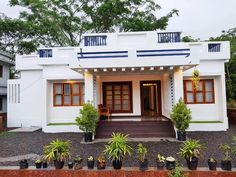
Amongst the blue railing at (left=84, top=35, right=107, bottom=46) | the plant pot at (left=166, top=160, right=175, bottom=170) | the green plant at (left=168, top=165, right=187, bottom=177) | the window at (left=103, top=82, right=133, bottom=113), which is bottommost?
the green plant at (left=168, top=165, right=187, bottom=177)

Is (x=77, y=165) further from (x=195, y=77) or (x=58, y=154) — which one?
(x=195, y=77)

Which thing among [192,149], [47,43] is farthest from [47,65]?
[47,43]

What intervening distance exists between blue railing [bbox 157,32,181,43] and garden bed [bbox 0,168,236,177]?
7.65 metres

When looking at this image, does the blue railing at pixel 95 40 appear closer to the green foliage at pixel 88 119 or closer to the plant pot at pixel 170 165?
the green foliage at pixel 88 119

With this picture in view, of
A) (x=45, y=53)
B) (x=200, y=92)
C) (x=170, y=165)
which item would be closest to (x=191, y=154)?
(x=170, y=165)

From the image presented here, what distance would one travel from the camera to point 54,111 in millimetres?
11562

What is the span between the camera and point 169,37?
11.0 metres

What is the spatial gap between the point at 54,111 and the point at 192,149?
28.0 ft

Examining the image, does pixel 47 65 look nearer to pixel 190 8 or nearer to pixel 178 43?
pixel 178 43

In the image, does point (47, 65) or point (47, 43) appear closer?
point (47, 65)

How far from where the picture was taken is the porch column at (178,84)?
29.5 feet

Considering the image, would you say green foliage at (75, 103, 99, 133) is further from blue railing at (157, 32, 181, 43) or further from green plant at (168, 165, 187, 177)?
blue railing at (157, 32, 181, 43)

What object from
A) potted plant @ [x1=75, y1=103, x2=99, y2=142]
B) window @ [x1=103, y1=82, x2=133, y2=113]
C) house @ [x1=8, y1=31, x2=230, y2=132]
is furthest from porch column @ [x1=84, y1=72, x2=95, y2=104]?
window @ [x1=103, y1=82, x2=133, y2=113]

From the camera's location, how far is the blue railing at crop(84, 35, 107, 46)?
35.4ft
